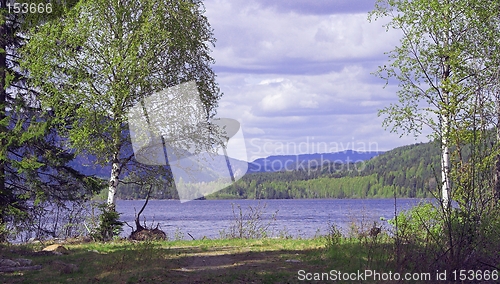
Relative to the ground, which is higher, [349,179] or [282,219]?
[349,179]

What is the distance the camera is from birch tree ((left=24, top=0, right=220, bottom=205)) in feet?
56.2

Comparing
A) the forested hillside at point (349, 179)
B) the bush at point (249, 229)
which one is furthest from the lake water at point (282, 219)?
the forested hillside at point (349, 179)

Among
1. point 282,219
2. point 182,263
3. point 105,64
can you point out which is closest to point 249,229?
point 182,263

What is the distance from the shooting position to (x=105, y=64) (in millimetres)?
17484

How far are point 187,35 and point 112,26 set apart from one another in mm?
2576

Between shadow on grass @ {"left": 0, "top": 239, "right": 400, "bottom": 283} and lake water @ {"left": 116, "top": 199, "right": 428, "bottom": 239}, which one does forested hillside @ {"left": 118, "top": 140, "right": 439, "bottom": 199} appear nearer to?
lake water @ {"left": 116, "top": 199, "right": 428, "bottom": 239}

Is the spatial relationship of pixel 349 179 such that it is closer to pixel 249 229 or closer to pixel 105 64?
pixel 249 229

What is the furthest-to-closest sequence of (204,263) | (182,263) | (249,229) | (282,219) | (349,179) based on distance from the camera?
(349,179), (282,219), (249,229), (204,263), (182,263)

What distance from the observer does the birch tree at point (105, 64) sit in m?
17.1

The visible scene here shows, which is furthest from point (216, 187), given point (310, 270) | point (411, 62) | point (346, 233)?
point (310, 270)

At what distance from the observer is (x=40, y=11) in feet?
57.8

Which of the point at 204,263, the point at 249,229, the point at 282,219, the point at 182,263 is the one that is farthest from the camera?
the point at 282,219

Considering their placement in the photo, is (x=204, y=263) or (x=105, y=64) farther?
(x=105, y=64)

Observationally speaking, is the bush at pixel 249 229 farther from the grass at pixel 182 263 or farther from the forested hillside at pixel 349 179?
the forested hillside at pixel 349 179
